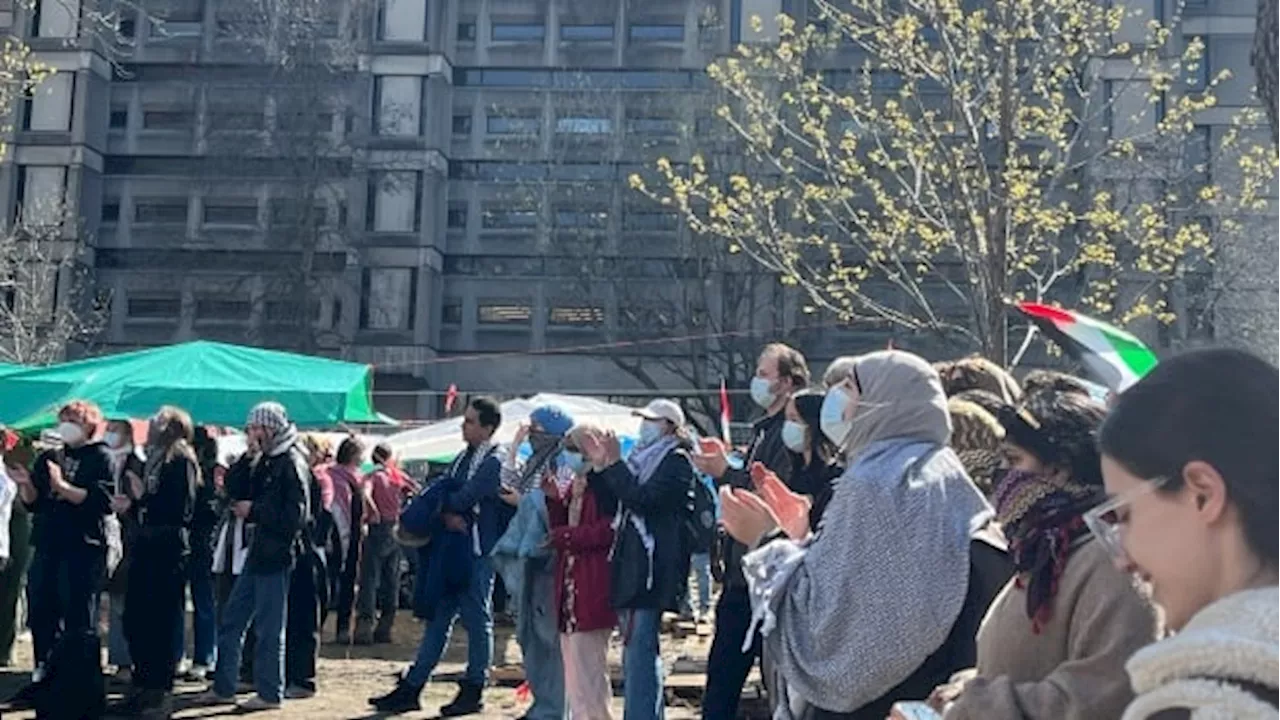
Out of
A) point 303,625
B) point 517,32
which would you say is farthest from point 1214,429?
point 517,32

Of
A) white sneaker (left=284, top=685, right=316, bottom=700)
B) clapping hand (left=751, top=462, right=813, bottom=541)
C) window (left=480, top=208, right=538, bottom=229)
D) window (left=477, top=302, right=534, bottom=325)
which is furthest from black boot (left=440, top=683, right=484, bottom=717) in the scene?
window (left=477, top=302, right=534, bottom=325)

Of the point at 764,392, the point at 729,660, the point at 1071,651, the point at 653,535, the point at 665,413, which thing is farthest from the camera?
the point at 665,413

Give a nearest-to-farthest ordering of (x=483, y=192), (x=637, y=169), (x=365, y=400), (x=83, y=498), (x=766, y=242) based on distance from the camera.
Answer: (x=83, y=498), (x=365, y=400), (x=766, y=242), (x=637, y=169), (x=483, y=192)

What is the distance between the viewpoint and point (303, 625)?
980 centimetres

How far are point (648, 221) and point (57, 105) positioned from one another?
19.9 meters

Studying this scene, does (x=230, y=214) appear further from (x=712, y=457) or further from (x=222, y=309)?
(x=712, y=457)

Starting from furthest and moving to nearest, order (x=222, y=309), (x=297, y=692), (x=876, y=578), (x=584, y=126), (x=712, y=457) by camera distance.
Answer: (x=222, y=309) < (x=584, y=126) < (x=297, y=692) < (x=712, y=457) < (x=876, y=578)

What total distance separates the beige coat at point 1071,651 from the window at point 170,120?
46.0m

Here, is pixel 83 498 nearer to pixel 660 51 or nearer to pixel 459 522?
pixel 459 522

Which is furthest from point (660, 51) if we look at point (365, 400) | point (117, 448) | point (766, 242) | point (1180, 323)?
point (117, 448)

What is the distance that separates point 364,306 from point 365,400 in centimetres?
3175

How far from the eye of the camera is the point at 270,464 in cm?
881

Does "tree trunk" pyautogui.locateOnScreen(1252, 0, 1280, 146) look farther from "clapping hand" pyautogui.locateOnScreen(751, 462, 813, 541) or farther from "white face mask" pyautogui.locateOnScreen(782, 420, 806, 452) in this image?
"clapping hand" pyautogui.locateOnScreen(751, 462, 813, 541)

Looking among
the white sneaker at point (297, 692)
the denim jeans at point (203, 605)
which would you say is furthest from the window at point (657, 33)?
the white sneaker at point (297, 692)
